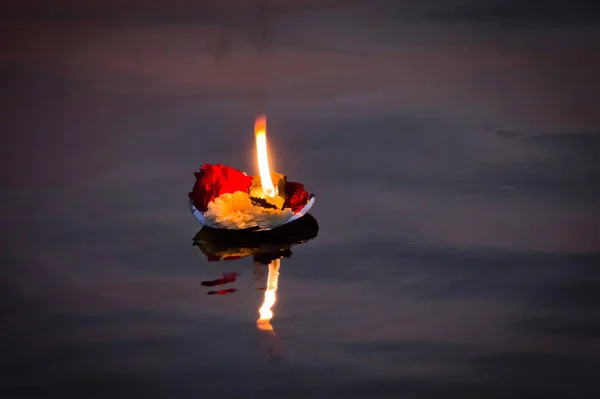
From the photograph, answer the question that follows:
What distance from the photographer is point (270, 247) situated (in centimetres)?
156

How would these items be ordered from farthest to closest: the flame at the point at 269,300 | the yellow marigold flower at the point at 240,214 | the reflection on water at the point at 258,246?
the yellow marigold flower at the point at 240,214, the reflection on water at the point at 258,246, the flame at the point at 269,300

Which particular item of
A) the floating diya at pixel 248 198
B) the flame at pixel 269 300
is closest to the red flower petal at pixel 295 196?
the floating diya at pixel 248 198

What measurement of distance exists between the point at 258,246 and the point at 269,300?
0.61 feet

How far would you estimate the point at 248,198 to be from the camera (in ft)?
5.30

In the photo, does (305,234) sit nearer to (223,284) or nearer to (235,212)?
(235,212)

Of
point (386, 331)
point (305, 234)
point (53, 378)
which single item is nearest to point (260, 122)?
point (305, 234)

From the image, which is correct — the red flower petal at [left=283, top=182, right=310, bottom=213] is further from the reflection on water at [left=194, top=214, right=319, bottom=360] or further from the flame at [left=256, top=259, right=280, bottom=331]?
the flame at [left=256, top=259, right=280, bottom=331]

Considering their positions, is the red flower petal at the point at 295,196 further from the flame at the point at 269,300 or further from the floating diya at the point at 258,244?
the flame at the point at 269,300

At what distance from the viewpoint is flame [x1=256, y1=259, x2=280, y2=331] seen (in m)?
1.33

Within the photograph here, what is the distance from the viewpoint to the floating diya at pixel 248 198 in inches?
62.3

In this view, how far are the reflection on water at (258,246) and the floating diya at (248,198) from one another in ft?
0.06

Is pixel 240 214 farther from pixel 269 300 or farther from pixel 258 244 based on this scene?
pixel 269 300

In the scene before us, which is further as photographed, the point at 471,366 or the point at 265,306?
the point at 265,306

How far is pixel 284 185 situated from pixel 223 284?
313mm
